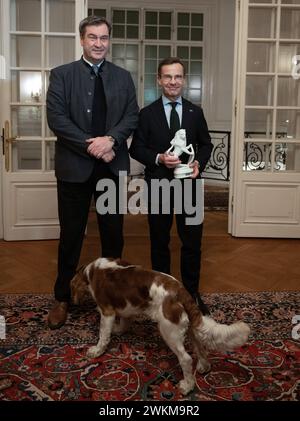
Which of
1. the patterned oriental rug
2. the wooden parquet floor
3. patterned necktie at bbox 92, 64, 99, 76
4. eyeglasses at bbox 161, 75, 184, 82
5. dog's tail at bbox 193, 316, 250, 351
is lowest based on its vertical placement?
the patterned oriental rug

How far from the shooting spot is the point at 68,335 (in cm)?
266

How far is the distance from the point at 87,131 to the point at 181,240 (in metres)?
0.83

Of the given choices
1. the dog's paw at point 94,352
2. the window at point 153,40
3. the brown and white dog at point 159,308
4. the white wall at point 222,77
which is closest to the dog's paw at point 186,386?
the brown and white dog at point 159,308

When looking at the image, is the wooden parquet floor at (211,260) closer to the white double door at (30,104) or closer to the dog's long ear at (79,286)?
the white double door at (30,104)

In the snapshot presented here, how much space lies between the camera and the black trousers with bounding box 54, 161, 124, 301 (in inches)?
107

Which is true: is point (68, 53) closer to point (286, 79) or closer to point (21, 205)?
point (21, 205)

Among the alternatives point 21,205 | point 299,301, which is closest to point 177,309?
point 299,301

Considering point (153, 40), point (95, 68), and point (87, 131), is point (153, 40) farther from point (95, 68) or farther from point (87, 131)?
point (87, 131)

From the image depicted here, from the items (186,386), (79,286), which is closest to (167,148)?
(79,286)

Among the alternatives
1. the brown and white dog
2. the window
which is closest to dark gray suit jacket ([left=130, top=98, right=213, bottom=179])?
the brown and white dog

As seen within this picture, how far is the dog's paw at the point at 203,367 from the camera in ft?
7.38

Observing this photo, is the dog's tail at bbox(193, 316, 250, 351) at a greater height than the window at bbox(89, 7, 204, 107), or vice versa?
the window at bbox(89, 7, 204, 107)

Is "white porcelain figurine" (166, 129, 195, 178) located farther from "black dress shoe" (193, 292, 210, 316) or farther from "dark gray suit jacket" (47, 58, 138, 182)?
"black dress shoe" (193, 292, 210, 316)

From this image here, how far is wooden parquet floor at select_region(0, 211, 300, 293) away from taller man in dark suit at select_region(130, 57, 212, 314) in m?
0.61
